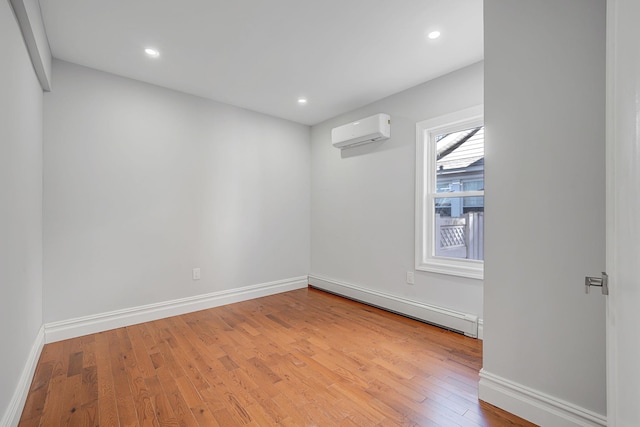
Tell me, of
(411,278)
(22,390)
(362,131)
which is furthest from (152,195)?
(411,278)

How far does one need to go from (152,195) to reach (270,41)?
1943 mm

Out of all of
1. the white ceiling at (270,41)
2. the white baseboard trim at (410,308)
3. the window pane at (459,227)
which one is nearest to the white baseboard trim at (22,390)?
the white ceiling at (270,41)

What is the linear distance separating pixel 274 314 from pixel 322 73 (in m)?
2.57

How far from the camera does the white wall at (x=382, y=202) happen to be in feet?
9.11

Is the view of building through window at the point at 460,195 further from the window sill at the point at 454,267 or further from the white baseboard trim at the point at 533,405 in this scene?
the white baseboard trim at the point at 533,405

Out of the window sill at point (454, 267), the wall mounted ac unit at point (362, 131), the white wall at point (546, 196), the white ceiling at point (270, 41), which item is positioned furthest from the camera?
the wall mounted ac unit at point (362, 131)

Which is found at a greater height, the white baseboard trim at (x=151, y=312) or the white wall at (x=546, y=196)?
the white wall at (x=546, y=196)

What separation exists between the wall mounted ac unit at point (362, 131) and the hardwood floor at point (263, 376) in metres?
2.06

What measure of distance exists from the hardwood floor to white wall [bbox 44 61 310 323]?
51 cm

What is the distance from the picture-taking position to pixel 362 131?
3.41 m

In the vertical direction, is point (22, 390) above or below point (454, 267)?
below

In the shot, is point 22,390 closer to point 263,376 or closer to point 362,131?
point 263,376

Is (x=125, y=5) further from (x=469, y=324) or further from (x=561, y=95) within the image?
(x=469, y=324)
